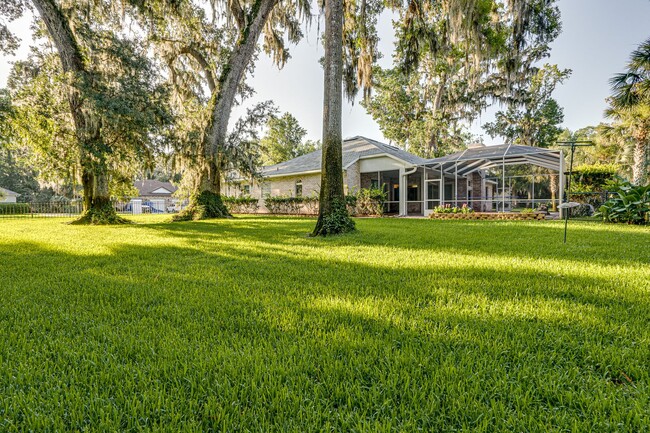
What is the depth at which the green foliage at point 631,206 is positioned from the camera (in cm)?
942

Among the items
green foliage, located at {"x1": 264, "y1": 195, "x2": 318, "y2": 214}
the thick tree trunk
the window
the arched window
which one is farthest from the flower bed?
the window

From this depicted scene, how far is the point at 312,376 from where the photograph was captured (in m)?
1.69

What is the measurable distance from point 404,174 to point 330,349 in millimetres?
16434

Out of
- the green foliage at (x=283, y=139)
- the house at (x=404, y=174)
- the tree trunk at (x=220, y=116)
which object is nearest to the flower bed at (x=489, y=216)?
the house at (x=404, y=174)

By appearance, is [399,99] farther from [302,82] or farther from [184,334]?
[184,334]

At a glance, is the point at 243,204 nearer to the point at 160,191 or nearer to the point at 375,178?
the point at 375,178

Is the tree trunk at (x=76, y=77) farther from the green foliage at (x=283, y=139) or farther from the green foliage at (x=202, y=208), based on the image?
the green foliage at (x=283, y=139)

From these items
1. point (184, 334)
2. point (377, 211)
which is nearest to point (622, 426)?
point (184, 334)

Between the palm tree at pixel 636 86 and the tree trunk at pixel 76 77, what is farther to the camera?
the palm tree at pixel 636 86

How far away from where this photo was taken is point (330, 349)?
196 cm

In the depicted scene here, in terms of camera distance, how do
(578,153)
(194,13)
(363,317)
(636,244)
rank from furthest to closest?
(578,153), (194,13), (636,244), (363,317)

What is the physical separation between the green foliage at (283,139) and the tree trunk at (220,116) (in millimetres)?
23426

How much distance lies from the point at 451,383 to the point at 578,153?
128ft

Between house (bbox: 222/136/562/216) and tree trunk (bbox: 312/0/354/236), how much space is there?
9.30m
